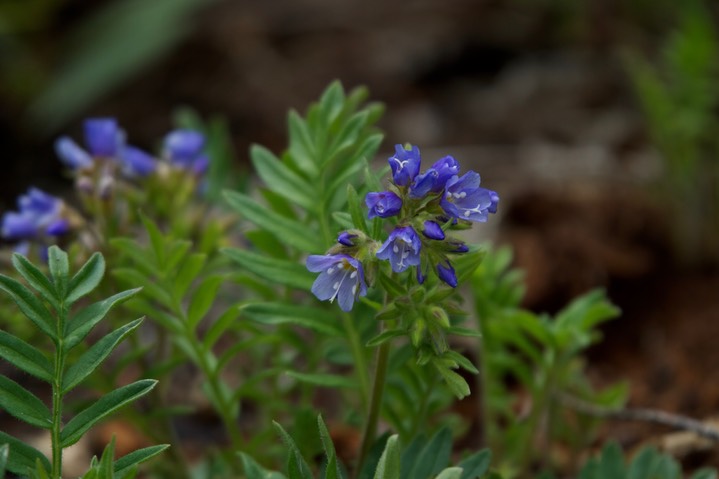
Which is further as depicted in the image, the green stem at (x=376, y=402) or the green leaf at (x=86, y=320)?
the green stem at (x=376, y=402)

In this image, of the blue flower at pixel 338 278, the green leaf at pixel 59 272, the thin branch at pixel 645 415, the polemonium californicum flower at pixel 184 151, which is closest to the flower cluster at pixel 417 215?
the blue flower at pixel 338 278

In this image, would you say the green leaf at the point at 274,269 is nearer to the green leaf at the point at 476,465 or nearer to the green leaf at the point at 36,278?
the green leaf at the point at 36,278

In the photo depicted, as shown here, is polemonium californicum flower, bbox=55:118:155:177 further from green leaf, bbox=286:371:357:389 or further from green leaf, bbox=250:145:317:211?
green leaf, bbox=286:371:357:389

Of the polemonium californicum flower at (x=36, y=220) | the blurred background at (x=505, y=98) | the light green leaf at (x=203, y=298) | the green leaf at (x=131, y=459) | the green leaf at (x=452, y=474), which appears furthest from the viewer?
the blurred background at (x=505, y=98)

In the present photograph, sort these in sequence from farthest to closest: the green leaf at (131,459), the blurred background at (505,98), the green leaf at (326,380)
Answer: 1. the blurred background at (505,98)
2. the green leaf at (326,380)
3. the green leaf at (131,459)

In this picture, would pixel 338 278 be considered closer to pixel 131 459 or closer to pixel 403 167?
pixel 403 167

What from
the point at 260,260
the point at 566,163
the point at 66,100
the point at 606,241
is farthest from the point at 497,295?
the point at 66,100

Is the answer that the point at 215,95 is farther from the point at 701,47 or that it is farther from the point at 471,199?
the point at 471,199

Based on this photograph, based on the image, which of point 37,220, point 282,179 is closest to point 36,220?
point 37,220
